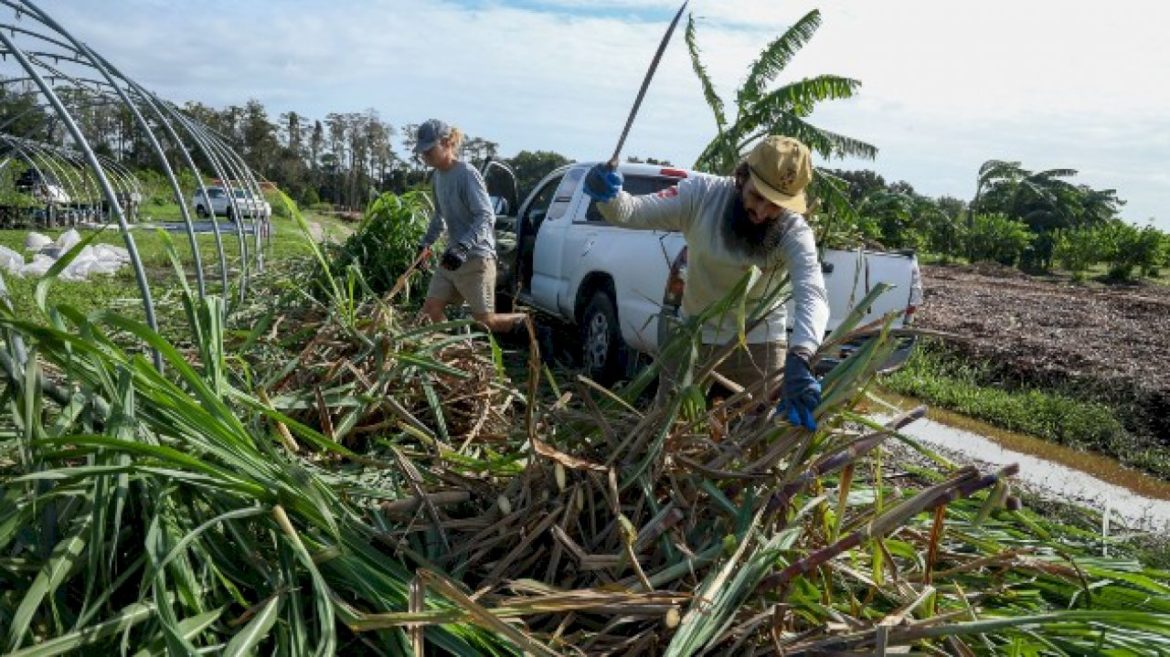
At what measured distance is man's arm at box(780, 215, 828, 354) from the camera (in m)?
2.71

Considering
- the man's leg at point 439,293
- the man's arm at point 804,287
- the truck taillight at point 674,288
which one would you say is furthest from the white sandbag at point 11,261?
the man's arm at point 804,287

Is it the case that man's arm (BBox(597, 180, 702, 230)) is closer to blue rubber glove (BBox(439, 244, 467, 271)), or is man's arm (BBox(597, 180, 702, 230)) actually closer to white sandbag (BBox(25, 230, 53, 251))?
blue rubber glove (BBox(439, 244, 467, 271))

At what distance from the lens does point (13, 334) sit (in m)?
2.21

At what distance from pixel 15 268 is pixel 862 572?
9.88m

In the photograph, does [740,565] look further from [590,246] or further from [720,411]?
[590,246]

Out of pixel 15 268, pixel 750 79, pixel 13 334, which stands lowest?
pixel 15 268

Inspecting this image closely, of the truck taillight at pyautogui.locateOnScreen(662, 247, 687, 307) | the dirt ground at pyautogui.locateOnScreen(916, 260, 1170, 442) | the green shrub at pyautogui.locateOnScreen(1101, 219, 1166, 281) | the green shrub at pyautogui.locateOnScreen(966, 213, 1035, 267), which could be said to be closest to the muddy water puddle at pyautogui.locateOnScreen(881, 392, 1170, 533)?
the dirt ground at pyautogui.locateOnScreen(916, 260, 1170, 442)

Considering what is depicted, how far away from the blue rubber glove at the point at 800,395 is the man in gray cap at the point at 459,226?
304cm

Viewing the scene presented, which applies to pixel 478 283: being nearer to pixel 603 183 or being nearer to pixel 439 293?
pixel 439 293

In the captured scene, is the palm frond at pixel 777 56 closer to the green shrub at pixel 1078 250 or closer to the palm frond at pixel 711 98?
the palm frond at pixel 711 98

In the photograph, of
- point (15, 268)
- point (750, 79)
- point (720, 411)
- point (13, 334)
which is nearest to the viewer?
point (13, 334)

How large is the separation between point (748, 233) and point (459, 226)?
2836 millimetres

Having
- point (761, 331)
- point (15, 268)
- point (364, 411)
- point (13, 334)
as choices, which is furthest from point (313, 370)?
point (15, 268)

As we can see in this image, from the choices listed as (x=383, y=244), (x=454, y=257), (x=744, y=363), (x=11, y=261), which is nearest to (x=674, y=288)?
(x=744, y=363)
